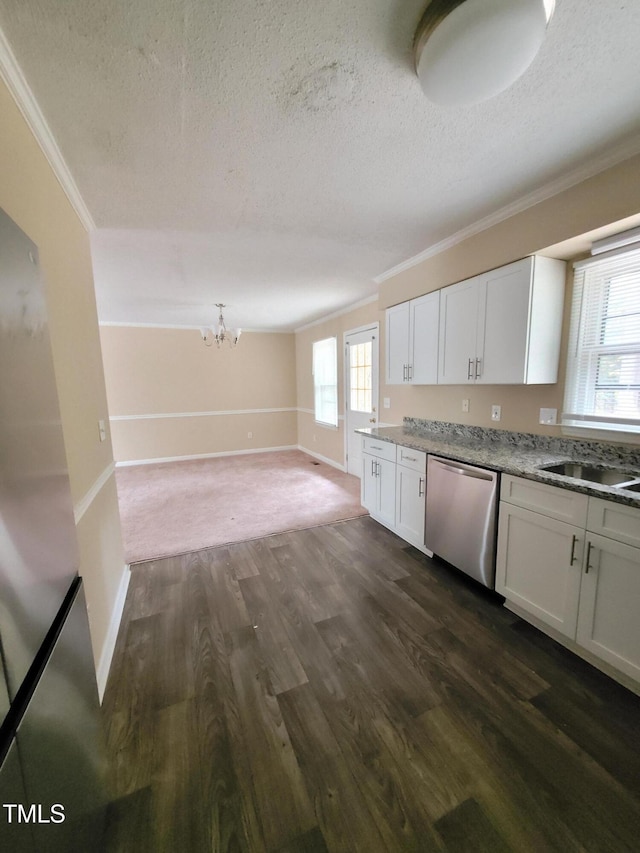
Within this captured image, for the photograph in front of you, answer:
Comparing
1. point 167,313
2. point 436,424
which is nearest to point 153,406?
point 167,313

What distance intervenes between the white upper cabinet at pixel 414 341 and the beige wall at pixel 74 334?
256cm

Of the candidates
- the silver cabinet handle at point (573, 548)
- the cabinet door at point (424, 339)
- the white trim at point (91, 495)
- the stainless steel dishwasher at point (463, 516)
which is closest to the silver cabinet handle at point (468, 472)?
the stainless steel dishwasher at point (463, 516)

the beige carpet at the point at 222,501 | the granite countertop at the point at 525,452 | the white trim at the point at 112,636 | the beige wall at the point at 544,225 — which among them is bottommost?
the beige carpet at the point at 222,501

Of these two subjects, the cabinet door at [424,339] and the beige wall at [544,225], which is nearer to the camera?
the beige wall at [544,225]

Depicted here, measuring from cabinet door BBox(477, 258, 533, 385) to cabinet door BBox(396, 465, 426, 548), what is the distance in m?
0.95

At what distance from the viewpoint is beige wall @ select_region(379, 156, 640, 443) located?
5.75 ft

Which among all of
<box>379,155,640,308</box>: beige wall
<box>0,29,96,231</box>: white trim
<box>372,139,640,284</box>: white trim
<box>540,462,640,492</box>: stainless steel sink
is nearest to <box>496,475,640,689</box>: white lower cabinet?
<box>540,462,640,492</box>: stainless steel sink

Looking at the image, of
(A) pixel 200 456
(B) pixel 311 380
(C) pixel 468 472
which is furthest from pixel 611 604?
(A) pixel 200 456

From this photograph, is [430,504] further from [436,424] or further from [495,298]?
[495,298]

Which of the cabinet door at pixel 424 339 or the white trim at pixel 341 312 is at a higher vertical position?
the white trim at pixel 341 312

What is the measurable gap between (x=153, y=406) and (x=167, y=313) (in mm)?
1772

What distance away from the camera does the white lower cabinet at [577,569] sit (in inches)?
58.9

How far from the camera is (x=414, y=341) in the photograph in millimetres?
3084

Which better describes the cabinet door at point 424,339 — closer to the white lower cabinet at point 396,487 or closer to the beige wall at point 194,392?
the white lower cabinet at point 396,487
